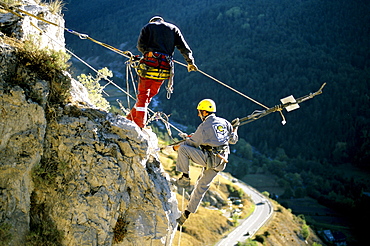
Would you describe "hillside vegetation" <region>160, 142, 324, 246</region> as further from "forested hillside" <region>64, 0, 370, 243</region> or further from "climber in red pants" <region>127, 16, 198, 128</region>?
"forested hillside" <region>64, 0, 370, 243</region>

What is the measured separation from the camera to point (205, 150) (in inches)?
291

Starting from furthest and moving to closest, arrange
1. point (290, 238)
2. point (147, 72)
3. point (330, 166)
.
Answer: point (330, 166), point (290, 238), point (147, 72)

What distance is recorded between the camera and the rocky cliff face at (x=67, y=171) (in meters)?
6.14

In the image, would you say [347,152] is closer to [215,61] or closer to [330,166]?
[330,166]

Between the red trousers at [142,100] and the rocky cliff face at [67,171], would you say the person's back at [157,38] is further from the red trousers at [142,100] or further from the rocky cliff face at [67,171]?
the rocky cliff face at [67,171]

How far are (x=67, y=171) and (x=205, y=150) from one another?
2.79 metres

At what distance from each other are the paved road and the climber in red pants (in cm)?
3680

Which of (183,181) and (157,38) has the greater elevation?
(157,38)

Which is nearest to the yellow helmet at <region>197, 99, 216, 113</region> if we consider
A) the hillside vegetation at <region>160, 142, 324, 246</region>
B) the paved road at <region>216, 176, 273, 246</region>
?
the hillside vegetation at <region>160, 142, 324, 246</region>

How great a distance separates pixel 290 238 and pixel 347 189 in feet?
230

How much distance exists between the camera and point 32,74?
6672 millimetres

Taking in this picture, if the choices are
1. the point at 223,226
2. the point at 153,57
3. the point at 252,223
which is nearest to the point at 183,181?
the point at 153,57

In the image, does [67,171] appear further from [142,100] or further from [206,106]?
[206,106]

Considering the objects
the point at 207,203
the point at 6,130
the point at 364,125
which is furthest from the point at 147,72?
the point at 364,125
